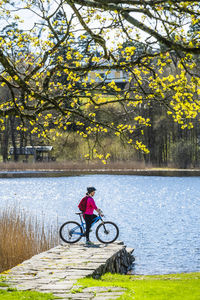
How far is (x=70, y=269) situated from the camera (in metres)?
7.98

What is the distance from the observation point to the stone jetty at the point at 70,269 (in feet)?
20.0

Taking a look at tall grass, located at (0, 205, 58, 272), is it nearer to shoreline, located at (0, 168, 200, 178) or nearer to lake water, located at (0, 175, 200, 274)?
lake water, located at (0, 175, 200, 274)

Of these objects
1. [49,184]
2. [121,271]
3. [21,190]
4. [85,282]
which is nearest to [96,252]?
[121,271]

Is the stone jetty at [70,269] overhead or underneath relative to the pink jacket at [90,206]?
underneath

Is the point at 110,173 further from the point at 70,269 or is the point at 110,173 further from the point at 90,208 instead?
the point at 70,269

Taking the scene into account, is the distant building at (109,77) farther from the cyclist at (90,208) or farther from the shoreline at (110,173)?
the shoreline at (110,173)

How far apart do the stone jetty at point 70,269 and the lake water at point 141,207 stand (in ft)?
7.55

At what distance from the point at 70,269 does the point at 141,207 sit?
18885mm

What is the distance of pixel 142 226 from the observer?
20.1 metres

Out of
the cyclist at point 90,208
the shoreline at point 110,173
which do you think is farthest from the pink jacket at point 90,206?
the shoreline at point 110,173

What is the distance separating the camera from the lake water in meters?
14.4

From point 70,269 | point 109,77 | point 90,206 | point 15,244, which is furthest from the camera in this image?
point 109,77

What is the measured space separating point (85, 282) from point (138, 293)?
98 centimetres

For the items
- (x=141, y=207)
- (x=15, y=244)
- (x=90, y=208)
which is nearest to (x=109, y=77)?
(x=141, y=207)
